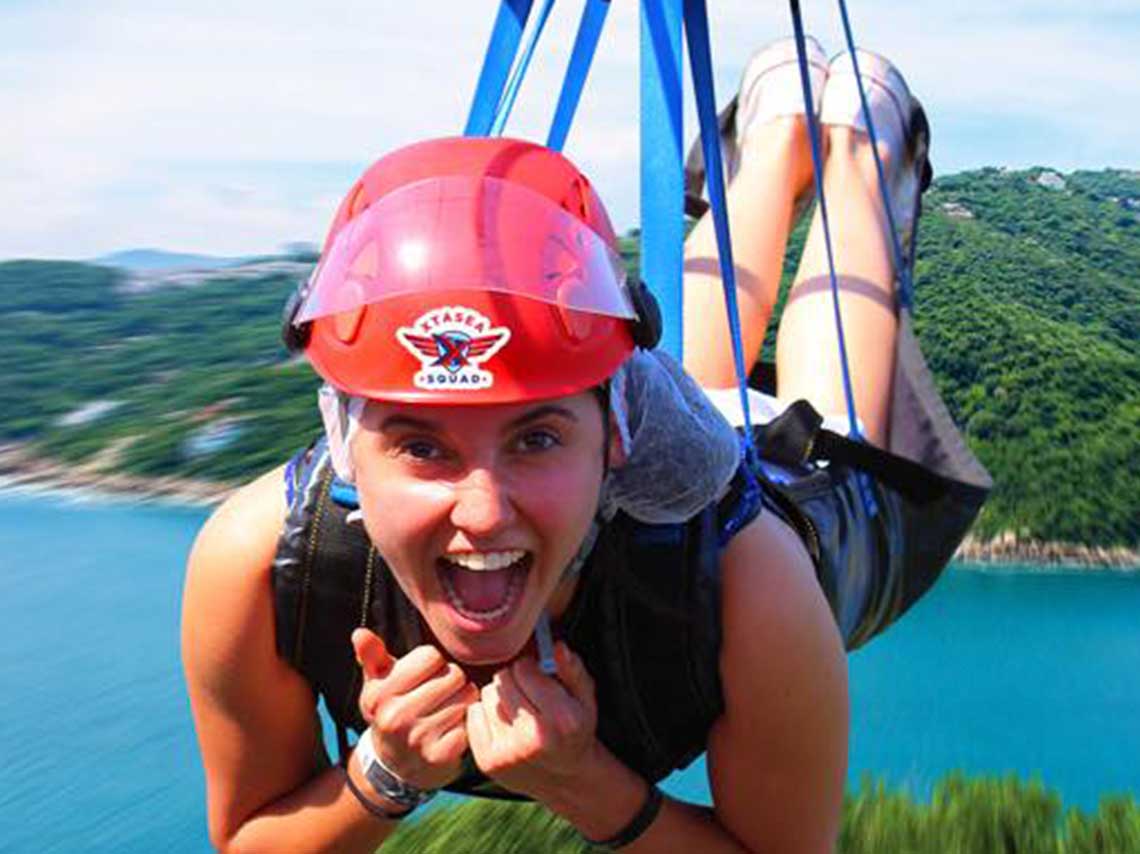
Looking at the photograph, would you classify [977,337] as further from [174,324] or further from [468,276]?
[468,276]

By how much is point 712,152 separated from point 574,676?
613mm

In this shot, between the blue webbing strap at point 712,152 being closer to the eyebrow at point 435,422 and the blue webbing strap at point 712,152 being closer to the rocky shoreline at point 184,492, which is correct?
the eyebrow at point 435,422

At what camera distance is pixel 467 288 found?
875 millimetres

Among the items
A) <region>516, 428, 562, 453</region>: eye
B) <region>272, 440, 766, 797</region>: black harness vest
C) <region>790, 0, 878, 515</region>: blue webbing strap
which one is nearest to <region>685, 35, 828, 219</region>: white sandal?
<region>790, 0, 878, 515</region>: blue webbing strap

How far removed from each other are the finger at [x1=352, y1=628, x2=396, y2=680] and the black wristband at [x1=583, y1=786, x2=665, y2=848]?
27cm

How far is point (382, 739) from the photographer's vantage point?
1050 mm

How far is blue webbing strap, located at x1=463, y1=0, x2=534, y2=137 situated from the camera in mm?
1444

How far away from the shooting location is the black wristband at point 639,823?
1.15m

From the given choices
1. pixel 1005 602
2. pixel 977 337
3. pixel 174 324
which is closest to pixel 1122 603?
pixel 1005 602

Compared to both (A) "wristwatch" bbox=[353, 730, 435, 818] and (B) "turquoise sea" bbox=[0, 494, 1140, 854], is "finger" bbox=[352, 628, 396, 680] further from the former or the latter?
(B) "turquoise sea" bbox=[0, 494, 1140, 854]

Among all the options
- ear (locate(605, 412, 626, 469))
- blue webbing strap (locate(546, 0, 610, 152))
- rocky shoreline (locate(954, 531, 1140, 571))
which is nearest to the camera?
ear (locate(605, 412, 626, 469))

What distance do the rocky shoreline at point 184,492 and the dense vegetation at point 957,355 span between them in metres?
0.32

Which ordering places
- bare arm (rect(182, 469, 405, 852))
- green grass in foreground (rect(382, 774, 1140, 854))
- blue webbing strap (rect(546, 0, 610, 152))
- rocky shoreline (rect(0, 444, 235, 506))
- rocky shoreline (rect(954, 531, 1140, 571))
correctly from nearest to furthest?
bare arm (rect(182, 469, 405, 852)) → blue webbing strap (rect(546, 0, 610, 152)) → green grass in foreground (rect(382, 774, 1140, 854)) → rocky shoreline (rect(954, 531, 1140, 571)) → rocky shoreline (rect(0, 444, 235, 506))

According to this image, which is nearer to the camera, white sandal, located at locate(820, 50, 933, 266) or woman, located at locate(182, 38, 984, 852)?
woman, located at locate(182, 38, 984, 852)
